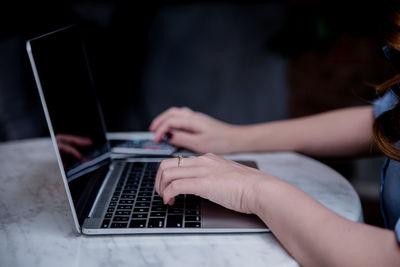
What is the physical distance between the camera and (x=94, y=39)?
6.93 feet

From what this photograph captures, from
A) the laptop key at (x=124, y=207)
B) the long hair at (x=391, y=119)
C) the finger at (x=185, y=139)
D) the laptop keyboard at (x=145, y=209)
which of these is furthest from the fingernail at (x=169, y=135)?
the long hair at (x=391, y=119)

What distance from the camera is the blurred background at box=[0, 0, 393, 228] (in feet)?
6.72

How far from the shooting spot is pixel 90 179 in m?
0.73

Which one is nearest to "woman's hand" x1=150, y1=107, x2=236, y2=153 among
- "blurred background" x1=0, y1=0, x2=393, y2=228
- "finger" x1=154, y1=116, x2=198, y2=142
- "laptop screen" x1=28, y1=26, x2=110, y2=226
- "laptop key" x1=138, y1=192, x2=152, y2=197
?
"finger" x1=154, y1=116, x2=198, y2=142

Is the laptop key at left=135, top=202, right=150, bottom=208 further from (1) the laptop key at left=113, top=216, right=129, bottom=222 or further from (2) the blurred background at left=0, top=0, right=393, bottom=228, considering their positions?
(2) the blurred background at left=0, top=0, right=393, bottom=228

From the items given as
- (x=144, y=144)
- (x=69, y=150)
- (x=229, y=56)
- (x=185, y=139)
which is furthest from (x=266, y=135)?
(x=229, y=56)

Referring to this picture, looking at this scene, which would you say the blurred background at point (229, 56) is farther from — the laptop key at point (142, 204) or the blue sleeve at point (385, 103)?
the laptop key at point (142, 204)

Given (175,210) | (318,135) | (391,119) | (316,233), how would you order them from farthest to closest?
1. (318,135)
2. (391,119)
3. (175,210)
4. (316,233)

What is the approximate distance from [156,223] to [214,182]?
0.36 ft

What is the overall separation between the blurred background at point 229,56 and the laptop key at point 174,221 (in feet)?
4.96

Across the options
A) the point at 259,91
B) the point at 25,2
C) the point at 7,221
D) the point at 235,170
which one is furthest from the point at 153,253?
the point at 259,91

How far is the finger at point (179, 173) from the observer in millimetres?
641

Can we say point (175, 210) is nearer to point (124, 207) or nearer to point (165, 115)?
point (124, 207)

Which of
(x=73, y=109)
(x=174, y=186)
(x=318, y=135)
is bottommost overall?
(x=318, y=135)
